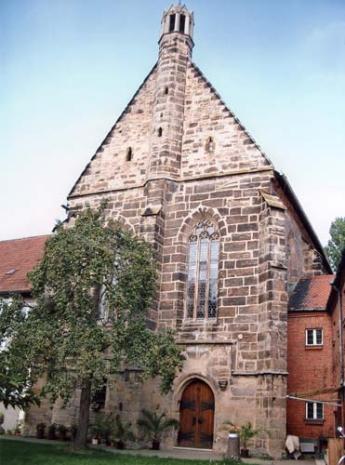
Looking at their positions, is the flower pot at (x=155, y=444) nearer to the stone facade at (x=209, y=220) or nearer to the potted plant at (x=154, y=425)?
the potted plant at (x=154, y=425)

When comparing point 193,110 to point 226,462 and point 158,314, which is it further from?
point 226,462

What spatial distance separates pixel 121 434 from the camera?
19547 mm

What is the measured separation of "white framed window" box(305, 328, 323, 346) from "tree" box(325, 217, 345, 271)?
1779 centimetres

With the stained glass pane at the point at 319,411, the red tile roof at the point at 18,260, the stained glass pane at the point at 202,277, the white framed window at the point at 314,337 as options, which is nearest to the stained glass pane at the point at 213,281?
the stained glass pane at the point at 202,277

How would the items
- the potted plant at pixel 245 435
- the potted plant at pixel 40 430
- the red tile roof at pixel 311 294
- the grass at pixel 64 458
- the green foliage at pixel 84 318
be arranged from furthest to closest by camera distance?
the red tile roof at pixel 311 294, the potted plant at pixel 40 430, the potted plant at pixel 245 435, the green foliage at pixel 84 318, the grass at pixel 64 458

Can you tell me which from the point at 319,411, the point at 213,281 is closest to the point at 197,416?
the point at 319,411

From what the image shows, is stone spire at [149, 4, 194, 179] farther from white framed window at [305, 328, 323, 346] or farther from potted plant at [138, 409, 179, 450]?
potted plant at [138, 409, 179, 450]

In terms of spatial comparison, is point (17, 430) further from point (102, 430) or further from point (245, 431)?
point (245, 431)

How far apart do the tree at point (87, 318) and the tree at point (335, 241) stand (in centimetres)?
2437

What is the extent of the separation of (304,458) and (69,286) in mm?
10036

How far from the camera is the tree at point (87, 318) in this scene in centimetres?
1584

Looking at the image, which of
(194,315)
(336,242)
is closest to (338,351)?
(194,315)

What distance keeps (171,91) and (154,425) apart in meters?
14.6

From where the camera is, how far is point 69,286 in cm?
1684
